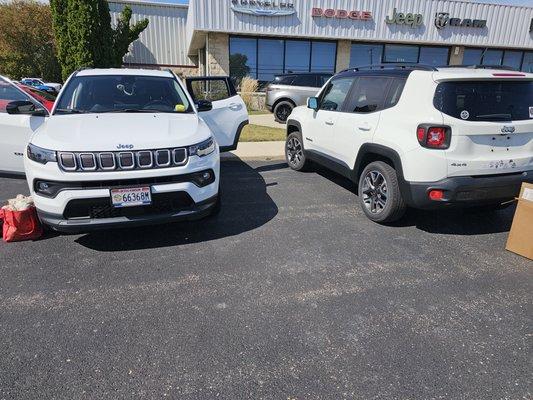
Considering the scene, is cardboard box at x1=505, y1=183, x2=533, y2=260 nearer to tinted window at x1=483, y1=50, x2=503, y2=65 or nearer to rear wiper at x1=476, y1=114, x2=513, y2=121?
rear wiper at x1=476, y1=114, x2=513, y2=121

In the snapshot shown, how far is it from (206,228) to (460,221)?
3.06 m

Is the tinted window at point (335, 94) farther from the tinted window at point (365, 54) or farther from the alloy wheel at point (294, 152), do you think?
the tinted window at point (365, 54)

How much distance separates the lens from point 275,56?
776 inches

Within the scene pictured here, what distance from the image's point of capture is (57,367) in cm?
232

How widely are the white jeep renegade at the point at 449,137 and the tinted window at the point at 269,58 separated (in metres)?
16.1

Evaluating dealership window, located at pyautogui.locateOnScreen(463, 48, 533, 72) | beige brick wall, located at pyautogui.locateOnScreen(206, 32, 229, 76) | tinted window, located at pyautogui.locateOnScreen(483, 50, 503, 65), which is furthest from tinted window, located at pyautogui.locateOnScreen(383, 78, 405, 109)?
tinted window, located at pyautogui.locateOnScreen(483, 50, 503, 65)

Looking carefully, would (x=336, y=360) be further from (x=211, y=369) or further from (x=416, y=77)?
(x=416, y=77)

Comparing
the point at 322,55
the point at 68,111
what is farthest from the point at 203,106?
the point at 322,55

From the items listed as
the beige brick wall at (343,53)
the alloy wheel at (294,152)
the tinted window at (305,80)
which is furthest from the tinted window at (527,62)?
the alloy wheel at (294,152)

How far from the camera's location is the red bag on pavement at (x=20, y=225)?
3.92m

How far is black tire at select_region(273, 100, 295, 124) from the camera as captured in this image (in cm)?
1365

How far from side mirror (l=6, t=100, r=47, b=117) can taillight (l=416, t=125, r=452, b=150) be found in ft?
14.3

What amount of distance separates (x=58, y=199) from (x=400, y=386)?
10.1 feet

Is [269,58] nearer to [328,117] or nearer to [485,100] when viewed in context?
[328,117]
